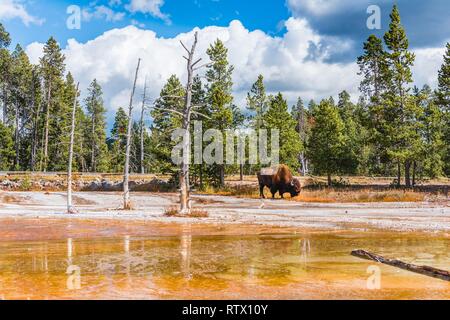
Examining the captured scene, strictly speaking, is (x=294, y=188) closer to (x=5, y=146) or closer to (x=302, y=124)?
(x=5, y=146)

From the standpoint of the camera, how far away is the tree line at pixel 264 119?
42281mm

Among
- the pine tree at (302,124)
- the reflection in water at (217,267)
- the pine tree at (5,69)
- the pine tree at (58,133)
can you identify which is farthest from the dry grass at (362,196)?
the pine tree at (302,124)

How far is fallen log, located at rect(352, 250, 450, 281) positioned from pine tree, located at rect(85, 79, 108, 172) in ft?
242

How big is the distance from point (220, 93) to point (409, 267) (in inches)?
1565

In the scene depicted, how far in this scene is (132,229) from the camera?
1902 cm

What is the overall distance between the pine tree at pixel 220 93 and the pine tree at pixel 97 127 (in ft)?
120

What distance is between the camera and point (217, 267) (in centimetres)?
1061

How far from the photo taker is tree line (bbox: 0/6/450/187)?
1665 inches

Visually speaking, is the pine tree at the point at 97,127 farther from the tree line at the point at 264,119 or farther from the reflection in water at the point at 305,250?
the reflection in water at the point at 305,250

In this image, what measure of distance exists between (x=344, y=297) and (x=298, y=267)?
2.85 meters

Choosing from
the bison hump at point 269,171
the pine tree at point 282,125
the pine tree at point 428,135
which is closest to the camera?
the bison hump at point 269,171

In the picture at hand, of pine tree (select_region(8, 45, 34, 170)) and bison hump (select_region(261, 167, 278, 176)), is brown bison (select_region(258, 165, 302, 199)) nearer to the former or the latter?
Answer: bison hump (select_region(261, 167, 278, 176))

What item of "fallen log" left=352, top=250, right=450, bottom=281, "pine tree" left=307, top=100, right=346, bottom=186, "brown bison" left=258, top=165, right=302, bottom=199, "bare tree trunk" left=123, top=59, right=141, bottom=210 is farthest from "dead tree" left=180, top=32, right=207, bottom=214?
"pine tree" left=307, top=100, right=346, bottom=186

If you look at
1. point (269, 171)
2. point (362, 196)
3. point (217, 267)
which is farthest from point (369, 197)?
point (217, 267)
